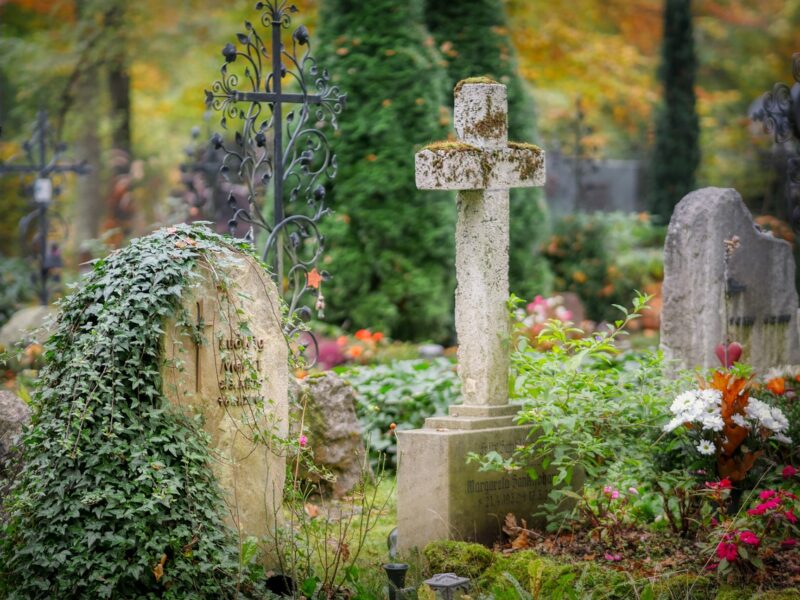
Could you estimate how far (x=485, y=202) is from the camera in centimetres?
613

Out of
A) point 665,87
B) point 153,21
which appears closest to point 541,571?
point 665,87

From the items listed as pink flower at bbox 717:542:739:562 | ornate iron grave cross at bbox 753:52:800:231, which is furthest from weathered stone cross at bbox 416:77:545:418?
ornate iron grave cross at bbox 753:52:800:231

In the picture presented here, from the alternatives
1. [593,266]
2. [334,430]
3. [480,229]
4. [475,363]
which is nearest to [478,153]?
[480,229]

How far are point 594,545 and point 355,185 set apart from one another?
20.7ft

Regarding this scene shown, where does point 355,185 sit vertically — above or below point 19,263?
above

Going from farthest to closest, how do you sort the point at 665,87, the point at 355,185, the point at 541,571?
the point at 665,87
the point at 355,185
the point at 541,571

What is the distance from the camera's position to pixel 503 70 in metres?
13.8

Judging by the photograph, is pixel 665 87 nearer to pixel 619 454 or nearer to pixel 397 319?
pixel 397 319

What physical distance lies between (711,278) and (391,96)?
5.02 m

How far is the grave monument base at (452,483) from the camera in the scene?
587cm

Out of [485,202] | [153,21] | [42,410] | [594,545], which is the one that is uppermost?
[153,21]

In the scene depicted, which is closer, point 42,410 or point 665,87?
point 42,410

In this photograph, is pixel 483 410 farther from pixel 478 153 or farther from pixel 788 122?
pixel 788 122

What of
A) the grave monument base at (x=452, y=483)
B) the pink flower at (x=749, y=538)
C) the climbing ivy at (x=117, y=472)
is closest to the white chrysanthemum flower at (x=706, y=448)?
the pink flower at (x=749, y=538)
